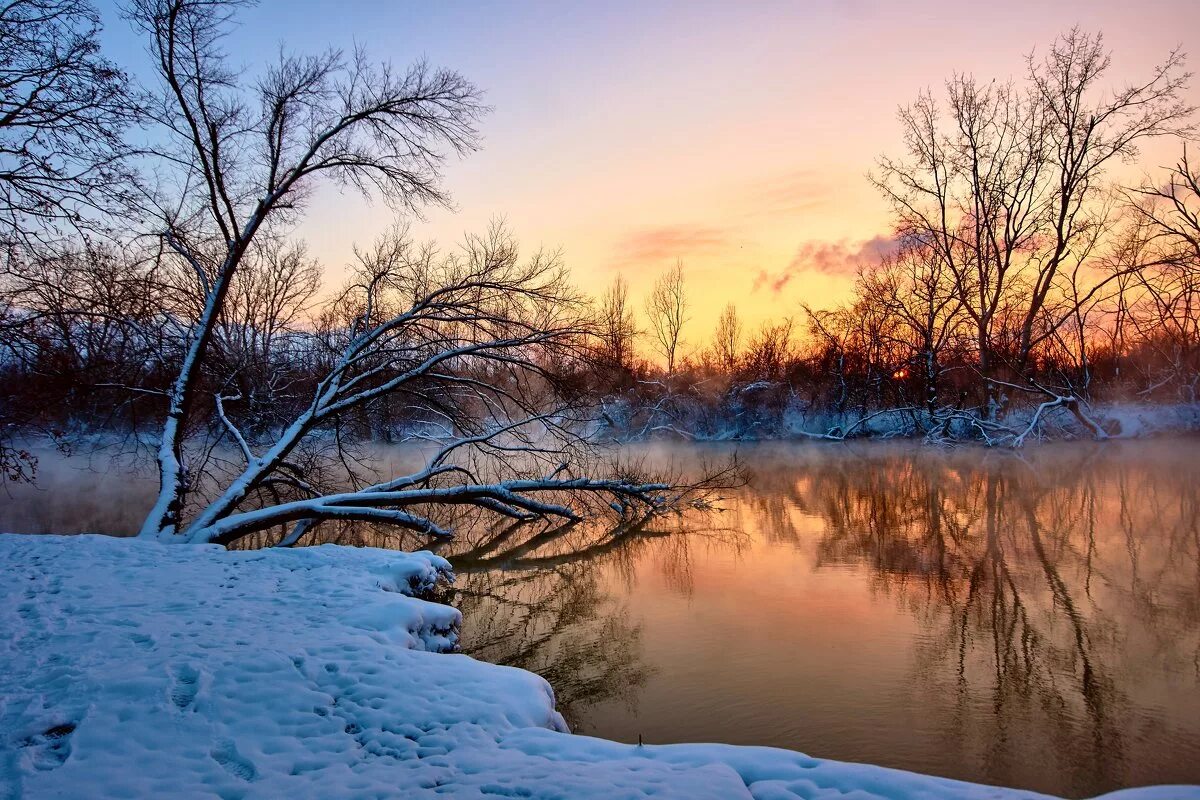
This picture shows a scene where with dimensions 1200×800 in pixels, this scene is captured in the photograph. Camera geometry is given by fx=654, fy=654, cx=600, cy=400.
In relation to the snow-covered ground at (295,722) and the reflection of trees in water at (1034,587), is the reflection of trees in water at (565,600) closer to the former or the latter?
the snow-covered ground at (295,722)

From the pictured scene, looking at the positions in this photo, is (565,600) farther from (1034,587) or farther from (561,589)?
(1034,587)

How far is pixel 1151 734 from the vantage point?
13.6ft

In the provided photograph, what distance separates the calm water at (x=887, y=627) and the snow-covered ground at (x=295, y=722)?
4.11ft

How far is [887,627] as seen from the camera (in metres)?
6.38

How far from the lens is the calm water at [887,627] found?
429 centimetres

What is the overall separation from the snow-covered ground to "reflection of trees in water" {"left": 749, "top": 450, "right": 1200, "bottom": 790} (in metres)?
1.98

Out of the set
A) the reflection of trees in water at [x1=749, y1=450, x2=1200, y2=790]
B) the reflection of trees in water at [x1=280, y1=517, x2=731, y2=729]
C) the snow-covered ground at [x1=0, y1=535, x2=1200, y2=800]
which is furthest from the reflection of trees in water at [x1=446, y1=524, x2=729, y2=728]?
the reflection of trees in water at [x1=749, y1=450, x2=1200, y2=790]

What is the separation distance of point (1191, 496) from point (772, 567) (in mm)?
9498

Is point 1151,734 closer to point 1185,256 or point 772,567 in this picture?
point 772,567

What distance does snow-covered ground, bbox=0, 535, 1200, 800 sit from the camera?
9.00ft

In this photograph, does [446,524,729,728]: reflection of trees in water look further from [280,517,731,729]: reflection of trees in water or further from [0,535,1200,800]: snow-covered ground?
[0,535,1200,800]: snow-covered ground

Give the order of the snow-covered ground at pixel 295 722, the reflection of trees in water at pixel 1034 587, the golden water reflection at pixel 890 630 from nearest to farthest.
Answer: the snow-covered ground at pixel 295 722
the golden water reflection at pixel 890 630
the reflection of trees in water at pixel 1034 587

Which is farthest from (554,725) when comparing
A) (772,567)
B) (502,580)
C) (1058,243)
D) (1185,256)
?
(1185,256)

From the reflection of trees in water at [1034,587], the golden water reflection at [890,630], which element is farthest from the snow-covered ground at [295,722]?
the reflection of trees in water at [1034,587]
